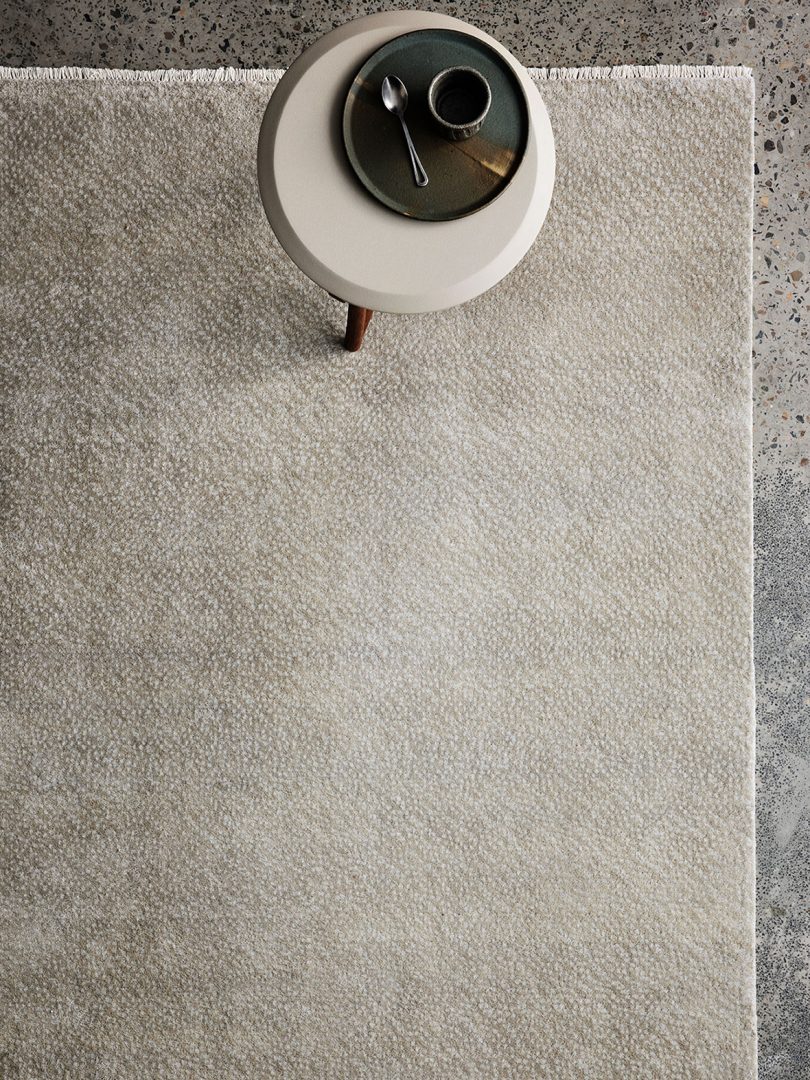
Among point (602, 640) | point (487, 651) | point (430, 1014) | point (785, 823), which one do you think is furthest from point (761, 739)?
point (430, 1014)

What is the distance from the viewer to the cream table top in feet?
2.39

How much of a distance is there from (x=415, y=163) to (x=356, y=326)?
9.2 inches

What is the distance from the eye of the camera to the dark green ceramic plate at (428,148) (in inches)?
28.4

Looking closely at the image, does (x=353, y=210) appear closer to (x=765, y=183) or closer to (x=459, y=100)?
(x=459, y=100)

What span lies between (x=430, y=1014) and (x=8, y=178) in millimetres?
1119

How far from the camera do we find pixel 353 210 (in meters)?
0.73

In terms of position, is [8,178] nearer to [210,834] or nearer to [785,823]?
[210,834]

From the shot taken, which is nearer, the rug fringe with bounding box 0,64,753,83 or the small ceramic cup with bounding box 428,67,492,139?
the small ceramic cup with bounding box 428,67,492,139

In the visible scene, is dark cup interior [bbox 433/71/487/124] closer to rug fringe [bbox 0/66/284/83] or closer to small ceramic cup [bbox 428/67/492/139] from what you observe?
small ceramic cup [bbox 428/67/492/139]

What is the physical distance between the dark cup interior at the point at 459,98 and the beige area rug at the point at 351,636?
339 millimetres

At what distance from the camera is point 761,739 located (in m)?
1.06

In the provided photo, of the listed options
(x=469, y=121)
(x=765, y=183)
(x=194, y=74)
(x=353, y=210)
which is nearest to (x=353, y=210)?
(x=353, y=210)

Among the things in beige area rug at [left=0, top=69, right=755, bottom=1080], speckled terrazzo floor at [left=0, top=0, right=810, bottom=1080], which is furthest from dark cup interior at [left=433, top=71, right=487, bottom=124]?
speckled terrazzo floor at [left=0, top=0, right=810, bottom=1080]

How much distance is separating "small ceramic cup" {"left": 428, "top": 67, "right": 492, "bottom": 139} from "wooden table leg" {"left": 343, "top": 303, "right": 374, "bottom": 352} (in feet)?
0.69
